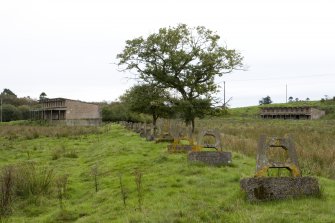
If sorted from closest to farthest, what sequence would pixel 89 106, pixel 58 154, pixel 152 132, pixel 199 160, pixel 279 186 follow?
1. pixel 279 186
2. pixel 199 160
3. pixel 58 154
4. pixel 152 132
5. pixel 89 106

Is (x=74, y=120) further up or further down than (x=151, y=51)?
further down

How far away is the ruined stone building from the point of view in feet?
308

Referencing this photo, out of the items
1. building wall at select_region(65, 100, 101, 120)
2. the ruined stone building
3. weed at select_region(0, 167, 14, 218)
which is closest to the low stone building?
building wall at select_region(65, 100, 101, 120)

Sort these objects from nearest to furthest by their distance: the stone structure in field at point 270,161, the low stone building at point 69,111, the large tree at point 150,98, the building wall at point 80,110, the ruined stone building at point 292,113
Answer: the stone structure in field at point 270,161 < the large tree at point 150,98 < the low stone building at point 69,111 < the building wall at point 80,110 < the ruined stone building at point 292,113

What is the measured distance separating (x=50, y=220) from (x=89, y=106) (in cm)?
7640

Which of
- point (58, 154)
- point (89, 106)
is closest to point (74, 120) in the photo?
point (89, 106)

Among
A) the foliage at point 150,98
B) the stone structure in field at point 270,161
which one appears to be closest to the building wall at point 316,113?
the foliage at point 150,98

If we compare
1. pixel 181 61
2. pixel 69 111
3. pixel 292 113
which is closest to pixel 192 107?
pixel 181 61

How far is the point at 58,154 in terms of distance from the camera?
18547mm

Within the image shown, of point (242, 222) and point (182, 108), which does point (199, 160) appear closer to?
point (242, 222)

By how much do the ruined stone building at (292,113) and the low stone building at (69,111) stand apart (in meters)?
45.5

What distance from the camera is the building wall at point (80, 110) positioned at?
7812 centimetres

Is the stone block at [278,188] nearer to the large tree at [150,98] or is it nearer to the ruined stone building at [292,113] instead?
the large tree at [150,98]

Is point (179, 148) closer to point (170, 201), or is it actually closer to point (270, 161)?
point (170, 201)
